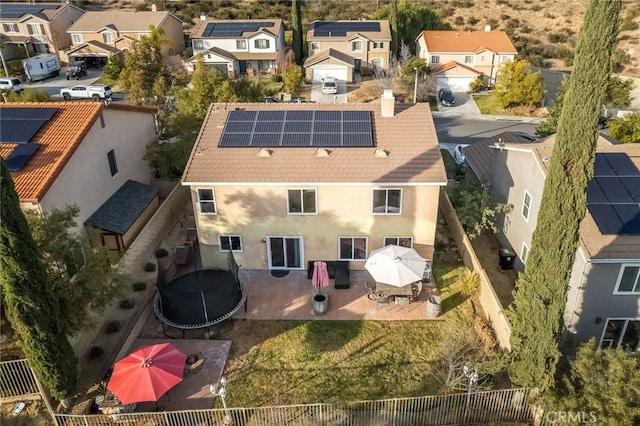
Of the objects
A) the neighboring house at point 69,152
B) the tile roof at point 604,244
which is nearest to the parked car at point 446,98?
the neighboring house at point 69,152

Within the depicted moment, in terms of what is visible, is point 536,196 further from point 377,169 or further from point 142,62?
point 142,62

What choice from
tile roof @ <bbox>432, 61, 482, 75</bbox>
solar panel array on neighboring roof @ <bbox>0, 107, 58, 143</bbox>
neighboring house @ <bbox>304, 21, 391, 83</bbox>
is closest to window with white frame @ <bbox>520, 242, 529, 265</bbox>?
solar panel array on neighboring roof @ <bbox>0, 107, 58, 143</bbox>

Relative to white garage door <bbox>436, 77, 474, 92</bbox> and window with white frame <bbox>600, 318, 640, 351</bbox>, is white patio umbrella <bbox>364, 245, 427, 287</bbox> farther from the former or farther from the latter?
white garage door <bbox>436, 77, 474, 92</bbox>

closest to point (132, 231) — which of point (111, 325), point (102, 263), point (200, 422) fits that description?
point (111, 325)

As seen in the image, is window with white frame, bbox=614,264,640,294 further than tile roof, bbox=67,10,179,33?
No

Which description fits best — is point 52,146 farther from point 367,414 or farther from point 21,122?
point 367,414

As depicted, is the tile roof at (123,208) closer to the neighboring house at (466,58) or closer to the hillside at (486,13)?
the neighboring house at (466,58)

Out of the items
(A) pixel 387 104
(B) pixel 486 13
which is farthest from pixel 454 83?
(B) pixel 486 13
